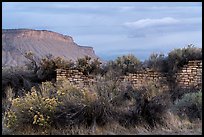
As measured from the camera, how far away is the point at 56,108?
1022cm

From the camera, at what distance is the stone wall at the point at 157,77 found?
1720cm

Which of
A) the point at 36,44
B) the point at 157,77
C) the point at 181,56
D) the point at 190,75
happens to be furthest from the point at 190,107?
the point at 36,44

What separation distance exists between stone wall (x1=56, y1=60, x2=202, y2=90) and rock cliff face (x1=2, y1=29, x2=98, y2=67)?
16.2 m

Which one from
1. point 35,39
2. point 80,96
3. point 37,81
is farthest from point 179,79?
point 35,39

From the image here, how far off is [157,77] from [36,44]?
83.9 feet

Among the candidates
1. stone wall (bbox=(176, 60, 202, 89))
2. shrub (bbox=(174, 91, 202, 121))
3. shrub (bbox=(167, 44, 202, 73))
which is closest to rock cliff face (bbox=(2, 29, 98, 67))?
shrub (bbox=(167, 44, 202, 73))

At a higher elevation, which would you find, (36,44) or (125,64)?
(36,44)

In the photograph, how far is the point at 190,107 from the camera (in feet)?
38.8

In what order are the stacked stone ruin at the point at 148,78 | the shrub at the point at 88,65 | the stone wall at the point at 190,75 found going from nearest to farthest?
the stone wall at the point at 190,75 → the stacked stone ruin at the point at 148,78 → the shrub at the point at 88,65

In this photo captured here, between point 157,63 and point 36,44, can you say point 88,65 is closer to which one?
point 157,63

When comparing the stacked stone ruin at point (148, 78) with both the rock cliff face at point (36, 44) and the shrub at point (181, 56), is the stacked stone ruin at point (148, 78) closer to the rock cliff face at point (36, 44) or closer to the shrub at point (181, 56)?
the shrub at point (181, 56)

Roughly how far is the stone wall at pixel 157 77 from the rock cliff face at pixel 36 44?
53.1ft

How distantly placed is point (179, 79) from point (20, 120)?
916 centimetres

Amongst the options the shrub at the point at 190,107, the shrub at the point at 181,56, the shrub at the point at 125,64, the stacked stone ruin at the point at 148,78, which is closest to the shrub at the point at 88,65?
the shrub at the point at 125,64
